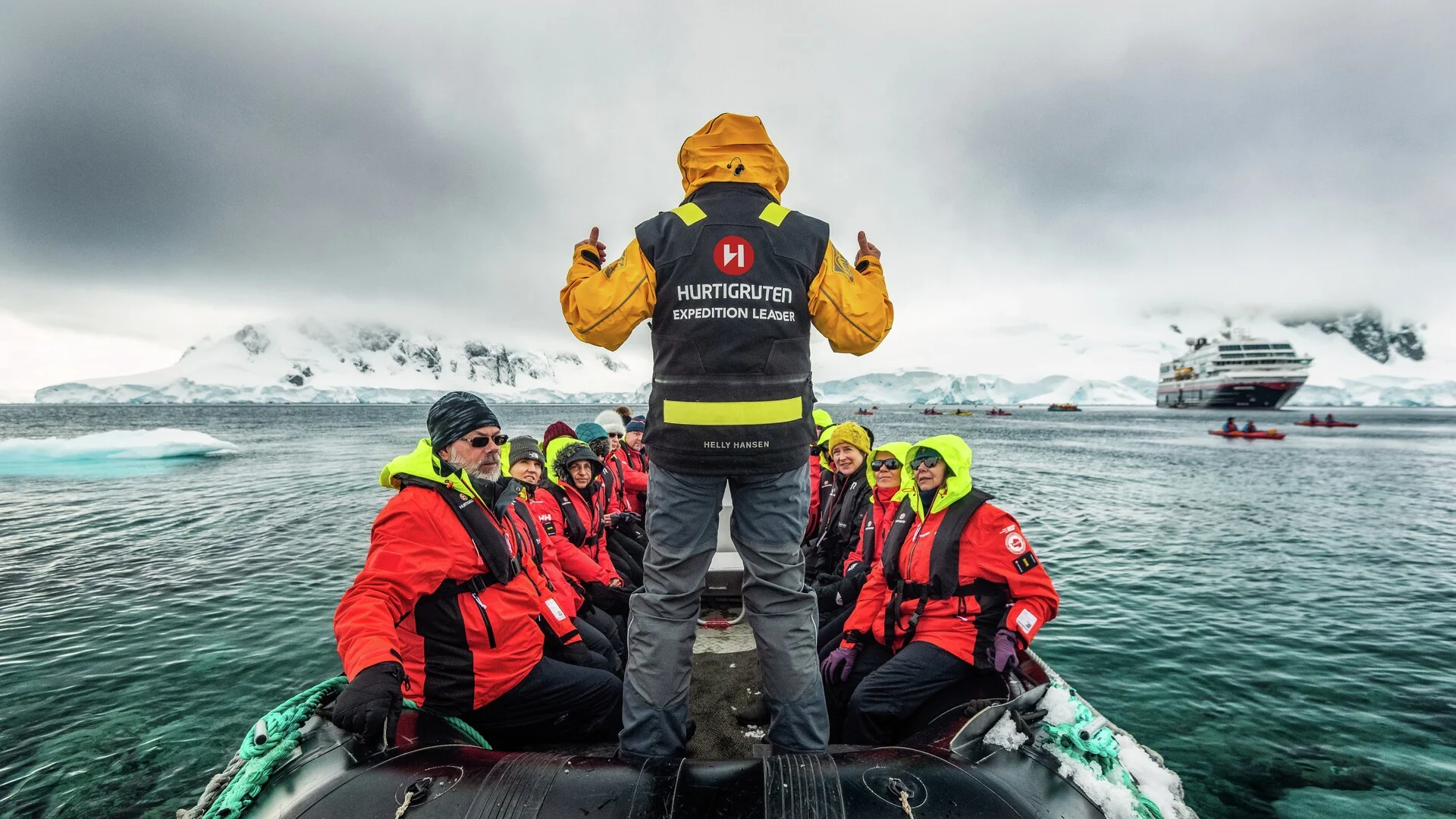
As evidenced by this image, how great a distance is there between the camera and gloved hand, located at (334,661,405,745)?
182cm

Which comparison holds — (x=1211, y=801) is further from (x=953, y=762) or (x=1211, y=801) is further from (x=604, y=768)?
(x=604, y=768)

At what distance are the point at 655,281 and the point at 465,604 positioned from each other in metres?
1.77

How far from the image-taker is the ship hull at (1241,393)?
233 ft

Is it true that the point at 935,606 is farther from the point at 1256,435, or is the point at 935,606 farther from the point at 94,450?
the point at 1256,435

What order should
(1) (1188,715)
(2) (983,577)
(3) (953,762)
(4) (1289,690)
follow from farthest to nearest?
(4) (1289,690)
(1) (1188,715)
(2) (983,577)
(3) (953,762)

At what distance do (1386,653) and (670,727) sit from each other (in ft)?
29.0

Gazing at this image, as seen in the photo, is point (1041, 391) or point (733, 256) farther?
point (1041, 391)

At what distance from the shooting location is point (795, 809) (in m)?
1.52

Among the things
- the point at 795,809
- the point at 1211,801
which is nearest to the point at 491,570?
the point at 795,809

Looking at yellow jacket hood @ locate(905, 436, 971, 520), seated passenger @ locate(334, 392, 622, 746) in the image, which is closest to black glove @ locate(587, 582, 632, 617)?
seated passenger @ locate(334, 392, 622, 746)

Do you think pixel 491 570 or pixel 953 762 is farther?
pixel 491 570

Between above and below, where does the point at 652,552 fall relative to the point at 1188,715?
above

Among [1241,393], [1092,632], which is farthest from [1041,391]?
[1092,632]

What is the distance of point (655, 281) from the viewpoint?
1.99m
